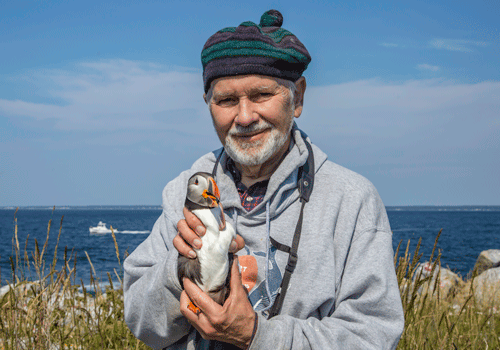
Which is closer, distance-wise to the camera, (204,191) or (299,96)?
(204,191)

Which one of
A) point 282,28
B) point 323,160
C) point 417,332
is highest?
point 282,28

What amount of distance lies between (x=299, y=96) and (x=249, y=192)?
65 cm

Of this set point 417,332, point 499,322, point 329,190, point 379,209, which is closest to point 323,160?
point 329,190

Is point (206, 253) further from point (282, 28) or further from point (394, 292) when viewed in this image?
point (282, 28)

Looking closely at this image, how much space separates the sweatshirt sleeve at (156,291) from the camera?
205 cm

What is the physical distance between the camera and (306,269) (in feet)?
7.05

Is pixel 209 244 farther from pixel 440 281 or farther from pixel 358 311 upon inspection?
pixel 440 281

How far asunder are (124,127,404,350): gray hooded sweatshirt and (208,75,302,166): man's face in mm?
151

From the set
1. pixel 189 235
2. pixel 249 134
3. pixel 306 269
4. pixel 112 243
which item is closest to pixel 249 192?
pixel 249 134

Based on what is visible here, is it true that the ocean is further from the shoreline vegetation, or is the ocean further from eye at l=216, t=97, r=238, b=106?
eye at l=216, t=97, r=238, b=106

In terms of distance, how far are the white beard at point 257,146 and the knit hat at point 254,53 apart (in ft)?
0.96

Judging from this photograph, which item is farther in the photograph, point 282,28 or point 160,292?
point 282,28

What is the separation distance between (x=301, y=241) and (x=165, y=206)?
85 centimetres

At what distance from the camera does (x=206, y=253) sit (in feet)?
6.12
